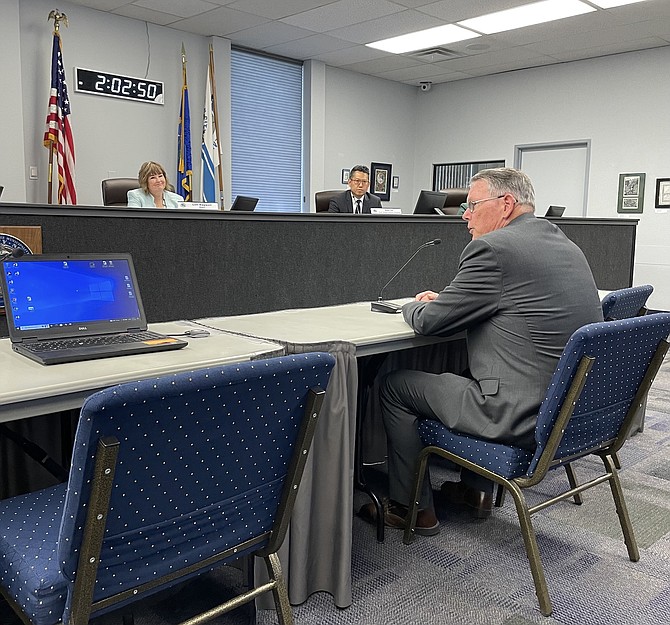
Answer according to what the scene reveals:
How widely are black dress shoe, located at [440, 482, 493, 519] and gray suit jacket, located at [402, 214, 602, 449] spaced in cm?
55

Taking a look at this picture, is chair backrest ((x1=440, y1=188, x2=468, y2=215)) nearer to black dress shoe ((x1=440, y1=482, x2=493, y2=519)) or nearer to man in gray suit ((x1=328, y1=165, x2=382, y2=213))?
man in gray suit ((x1=328, y1=165, x2=382, y2=213))

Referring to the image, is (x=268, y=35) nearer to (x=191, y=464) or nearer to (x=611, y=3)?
(x=611, y=3)

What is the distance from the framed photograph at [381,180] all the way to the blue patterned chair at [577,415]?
600 cm

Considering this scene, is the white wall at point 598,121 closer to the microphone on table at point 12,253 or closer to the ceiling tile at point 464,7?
the ceiling tile at point 464,7

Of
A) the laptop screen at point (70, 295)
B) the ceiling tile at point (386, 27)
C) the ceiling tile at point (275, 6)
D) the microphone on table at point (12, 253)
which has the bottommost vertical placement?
the laptop screen at point (70, 295)

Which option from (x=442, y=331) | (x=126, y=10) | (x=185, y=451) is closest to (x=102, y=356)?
(x=185, y=451)

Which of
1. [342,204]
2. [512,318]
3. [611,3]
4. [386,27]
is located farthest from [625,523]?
[386,27]

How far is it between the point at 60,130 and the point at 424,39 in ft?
10.3

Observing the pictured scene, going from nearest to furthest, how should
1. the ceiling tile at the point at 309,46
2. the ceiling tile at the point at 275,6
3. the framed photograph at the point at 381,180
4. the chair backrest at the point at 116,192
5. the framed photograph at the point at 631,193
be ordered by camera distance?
the chair backrest at the point at 116,192 < the ceiling tile at the point at 275,6 < the ceiling tile at the point at 309,46 < the framed photograph at the point at 631,193 < the framed photograph at the point at 381,180

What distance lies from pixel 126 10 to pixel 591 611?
5064mm

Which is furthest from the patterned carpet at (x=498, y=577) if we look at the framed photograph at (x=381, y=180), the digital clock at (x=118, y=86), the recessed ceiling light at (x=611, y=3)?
the framed photograph at (x=381, y=180)

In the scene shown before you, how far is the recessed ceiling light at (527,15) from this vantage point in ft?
16.0

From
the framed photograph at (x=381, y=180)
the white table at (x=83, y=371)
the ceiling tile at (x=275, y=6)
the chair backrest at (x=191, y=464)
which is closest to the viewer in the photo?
the chair backrest at (x=191, y=464)

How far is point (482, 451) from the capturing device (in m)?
1.73
